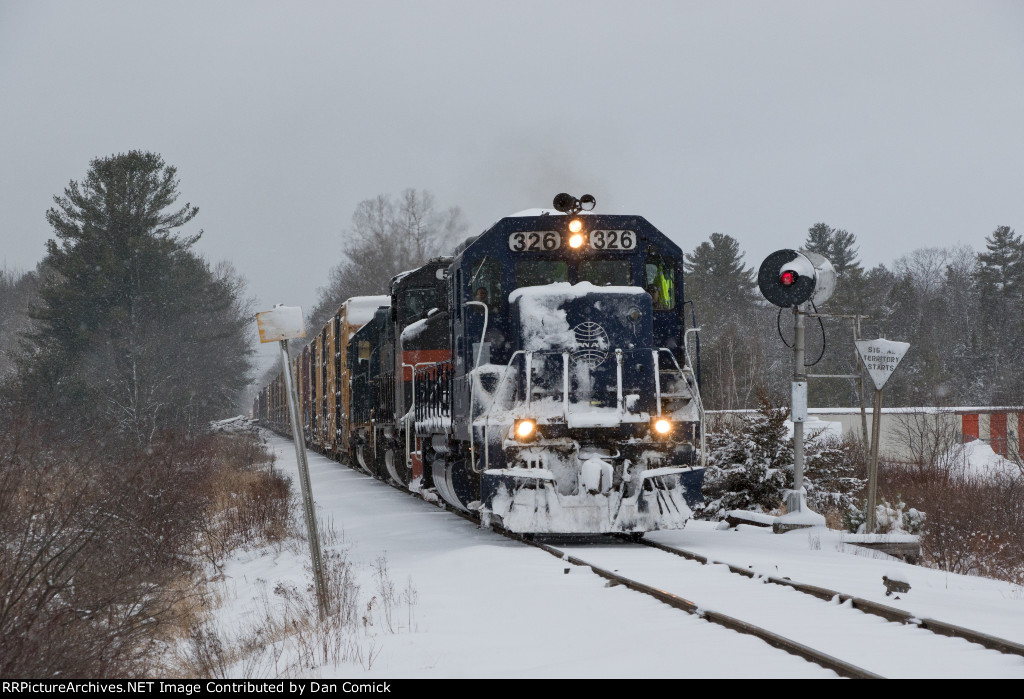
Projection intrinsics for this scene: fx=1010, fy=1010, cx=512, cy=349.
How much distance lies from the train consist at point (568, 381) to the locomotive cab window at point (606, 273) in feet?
0.04

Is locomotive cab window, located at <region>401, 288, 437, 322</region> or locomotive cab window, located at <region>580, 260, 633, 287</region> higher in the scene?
locomotive cab window, located at <region>401, 288, 437, 322</region>

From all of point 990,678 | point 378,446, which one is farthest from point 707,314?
point 990,678

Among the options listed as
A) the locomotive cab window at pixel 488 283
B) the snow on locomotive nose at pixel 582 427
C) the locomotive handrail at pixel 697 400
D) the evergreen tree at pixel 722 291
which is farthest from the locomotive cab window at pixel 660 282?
the evergreen tree at pixel 722 291

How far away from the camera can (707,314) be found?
218 feet

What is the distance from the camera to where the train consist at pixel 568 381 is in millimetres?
9898

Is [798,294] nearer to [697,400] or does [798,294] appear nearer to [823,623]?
[697,400]

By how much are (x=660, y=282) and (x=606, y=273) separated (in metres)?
0.74

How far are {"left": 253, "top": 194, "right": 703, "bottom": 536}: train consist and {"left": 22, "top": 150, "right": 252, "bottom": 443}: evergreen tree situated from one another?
903 inches

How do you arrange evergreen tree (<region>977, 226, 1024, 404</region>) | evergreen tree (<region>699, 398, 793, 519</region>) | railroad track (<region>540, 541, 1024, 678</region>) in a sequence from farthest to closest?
evergreen tree (<region>977, 226, 1024, 404</region>), evergreen tree (<region>699, 398, 793, 519</region>), railroad track (<region>540, 541, 1024, 678</region>)

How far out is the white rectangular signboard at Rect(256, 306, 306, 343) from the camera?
768 centimetres

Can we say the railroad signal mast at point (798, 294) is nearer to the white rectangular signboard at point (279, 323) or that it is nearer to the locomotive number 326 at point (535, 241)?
the locomotive number 326 at point (535, 241)

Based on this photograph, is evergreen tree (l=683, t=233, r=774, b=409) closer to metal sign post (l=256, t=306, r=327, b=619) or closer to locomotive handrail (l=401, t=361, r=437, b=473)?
locomotive handrail (l=401, t=361, r=437, b=473)

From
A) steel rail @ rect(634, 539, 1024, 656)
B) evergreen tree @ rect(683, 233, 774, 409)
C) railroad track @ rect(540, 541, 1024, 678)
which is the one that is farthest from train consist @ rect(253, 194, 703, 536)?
evergreen tree @ rect(683, 233, 774, 409)

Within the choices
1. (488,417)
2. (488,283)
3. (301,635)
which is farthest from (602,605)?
(488,283)
